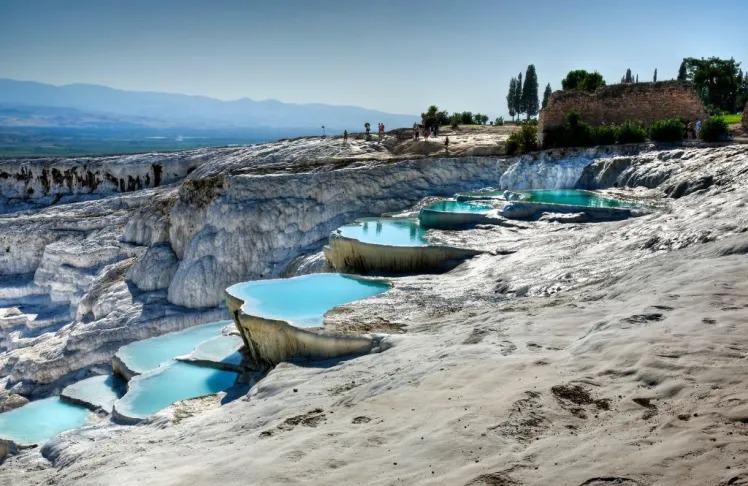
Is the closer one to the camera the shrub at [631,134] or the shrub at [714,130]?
the shrub at [714,130]

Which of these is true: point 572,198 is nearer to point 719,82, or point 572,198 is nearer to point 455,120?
point 455,120

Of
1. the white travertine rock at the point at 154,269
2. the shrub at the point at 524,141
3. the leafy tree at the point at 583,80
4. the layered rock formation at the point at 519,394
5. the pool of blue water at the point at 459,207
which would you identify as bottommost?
the white travertine rock at the point at 154,269

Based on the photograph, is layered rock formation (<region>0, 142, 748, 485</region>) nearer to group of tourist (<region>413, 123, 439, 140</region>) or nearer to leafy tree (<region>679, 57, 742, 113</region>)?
group of tourist (<region>413, 123, 439, 140</region>)

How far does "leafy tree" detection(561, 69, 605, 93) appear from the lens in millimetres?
30886

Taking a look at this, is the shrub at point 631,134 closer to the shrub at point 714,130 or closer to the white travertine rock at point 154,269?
the shrub at point 714,130

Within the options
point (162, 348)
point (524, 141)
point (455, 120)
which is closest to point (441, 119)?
point (455, 120)

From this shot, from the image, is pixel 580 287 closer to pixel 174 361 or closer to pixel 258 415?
pixel 258 415

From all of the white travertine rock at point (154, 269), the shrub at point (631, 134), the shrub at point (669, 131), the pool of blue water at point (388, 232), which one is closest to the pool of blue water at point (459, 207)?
the pool of blue water at point (388, 232)

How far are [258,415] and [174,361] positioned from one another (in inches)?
240

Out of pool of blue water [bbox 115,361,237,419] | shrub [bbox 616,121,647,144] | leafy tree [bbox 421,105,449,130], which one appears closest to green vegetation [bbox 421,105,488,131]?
leafy tree [bbox 421,105,449,130]

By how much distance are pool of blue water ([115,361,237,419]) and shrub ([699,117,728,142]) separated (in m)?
15.8

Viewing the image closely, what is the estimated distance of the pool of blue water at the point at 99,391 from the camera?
45.3 ft

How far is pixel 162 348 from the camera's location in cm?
1565

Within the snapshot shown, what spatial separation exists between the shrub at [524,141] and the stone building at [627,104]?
1.17 ft
